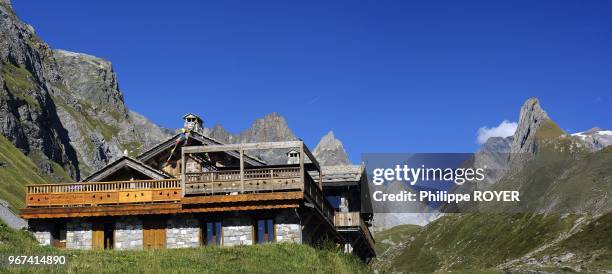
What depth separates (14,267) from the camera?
25969 millimetres

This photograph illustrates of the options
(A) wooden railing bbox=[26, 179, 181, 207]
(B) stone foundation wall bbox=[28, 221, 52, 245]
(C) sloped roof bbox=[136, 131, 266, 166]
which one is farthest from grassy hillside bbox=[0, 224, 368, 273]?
(C) sloped roof bbox=[136, 131, 266, 166]

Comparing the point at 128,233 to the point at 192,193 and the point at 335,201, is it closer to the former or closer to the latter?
the point at 192,193

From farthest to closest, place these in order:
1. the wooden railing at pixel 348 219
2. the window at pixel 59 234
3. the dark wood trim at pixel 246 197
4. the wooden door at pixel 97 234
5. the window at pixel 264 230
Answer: the wooden railing at pixel 348 219 < the window at pixel 59 234 < the wooden door at pixel 97 234 < the window at pixel 264 230 < the dark wood trim at pixel 246 197

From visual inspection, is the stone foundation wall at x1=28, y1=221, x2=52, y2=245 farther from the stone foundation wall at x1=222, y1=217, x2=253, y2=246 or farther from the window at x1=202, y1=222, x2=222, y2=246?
the stone foundation wall at x1=222, y1=217, x2=253, y2=246

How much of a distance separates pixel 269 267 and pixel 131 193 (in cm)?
1296

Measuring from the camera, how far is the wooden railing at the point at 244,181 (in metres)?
37.5

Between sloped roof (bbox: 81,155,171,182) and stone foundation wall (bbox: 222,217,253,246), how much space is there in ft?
16.7

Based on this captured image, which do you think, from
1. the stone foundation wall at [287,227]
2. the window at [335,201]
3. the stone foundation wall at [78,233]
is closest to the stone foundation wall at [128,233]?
the stone foundation wall at [78,233]

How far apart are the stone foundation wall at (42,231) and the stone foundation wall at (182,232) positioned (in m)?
6.20

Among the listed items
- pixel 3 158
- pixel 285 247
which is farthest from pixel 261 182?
pixel 3 158

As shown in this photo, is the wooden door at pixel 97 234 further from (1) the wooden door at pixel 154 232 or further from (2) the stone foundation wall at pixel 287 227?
(2) the stone foundation wall at pixel 287 227

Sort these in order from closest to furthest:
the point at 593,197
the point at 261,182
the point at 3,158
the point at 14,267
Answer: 1. the point at 14,267
2. the point at 261,182
3. the point at 3,158
4. the point at 593,197

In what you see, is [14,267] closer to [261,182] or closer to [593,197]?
[261,182]

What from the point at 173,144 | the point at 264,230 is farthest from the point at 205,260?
the point at 173,144
